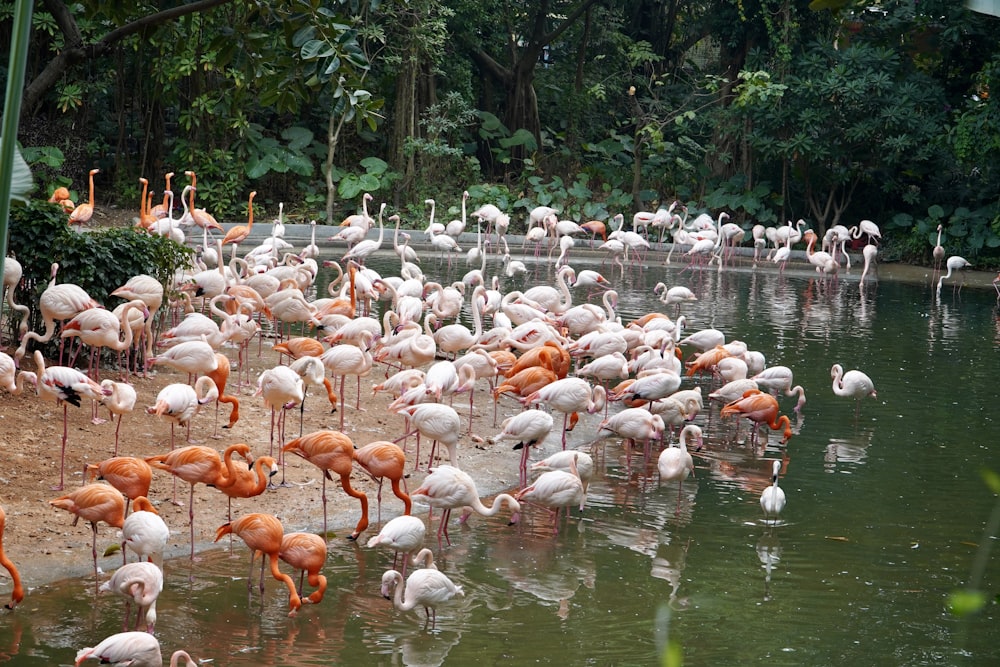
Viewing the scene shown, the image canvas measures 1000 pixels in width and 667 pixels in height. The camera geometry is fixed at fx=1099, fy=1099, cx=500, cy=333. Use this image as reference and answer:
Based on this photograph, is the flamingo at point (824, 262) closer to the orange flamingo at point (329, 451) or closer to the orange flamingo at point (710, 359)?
the orange flamingo at point (710, 359)

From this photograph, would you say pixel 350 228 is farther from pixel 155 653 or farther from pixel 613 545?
pixel 155 653

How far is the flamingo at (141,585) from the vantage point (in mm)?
4344

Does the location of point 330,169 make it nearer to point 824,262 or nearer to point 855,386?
point 824,262

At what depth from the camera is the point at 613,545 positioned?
6.18 m

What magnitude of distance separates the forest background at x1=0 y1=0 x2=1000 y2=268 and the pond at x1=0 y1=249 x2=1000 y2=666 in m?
11.5

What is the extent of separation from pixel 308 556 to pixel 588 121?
2070cm

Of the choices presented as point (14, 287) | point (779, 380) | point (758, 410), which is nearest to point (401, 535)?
point (758, 410)

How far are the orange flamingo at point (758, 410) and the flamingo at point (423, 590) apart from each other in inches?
150

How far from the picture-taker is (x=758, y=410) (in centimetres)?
820

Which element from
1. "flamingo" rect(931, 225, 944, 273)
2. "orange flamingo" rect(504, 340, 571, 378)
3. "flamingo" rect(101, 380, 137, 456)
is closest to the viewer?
"flamingo" rect(101, 380, 137, 456)

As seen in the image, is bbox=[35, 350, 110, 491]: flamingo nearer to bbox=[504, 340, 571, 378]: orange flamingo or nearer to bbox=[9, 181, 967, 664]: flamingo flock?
bbox=[9, 181, 967, 664]: flamingo flock

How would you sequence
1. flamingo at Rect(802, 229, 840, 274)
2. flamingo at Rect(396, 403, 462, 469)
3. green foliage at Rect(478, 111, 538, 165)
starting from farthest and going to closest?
green foliage at Rect(478, 111, 538, 165)
flamingo at Rect(802, 229, 840, 274)
flamingo at Rect(396, 403, 462, 469)

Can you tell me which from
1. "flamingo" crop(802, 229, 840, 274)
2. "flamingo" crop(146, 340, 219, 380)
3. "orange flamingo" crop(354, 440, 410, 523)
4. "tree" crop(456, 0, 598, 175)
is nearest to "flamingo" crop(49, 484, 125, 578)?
"orange flamingo" crop(354, 440, 410, 523)

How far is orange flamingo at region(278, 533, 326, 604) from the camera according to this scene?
16.4 ft
